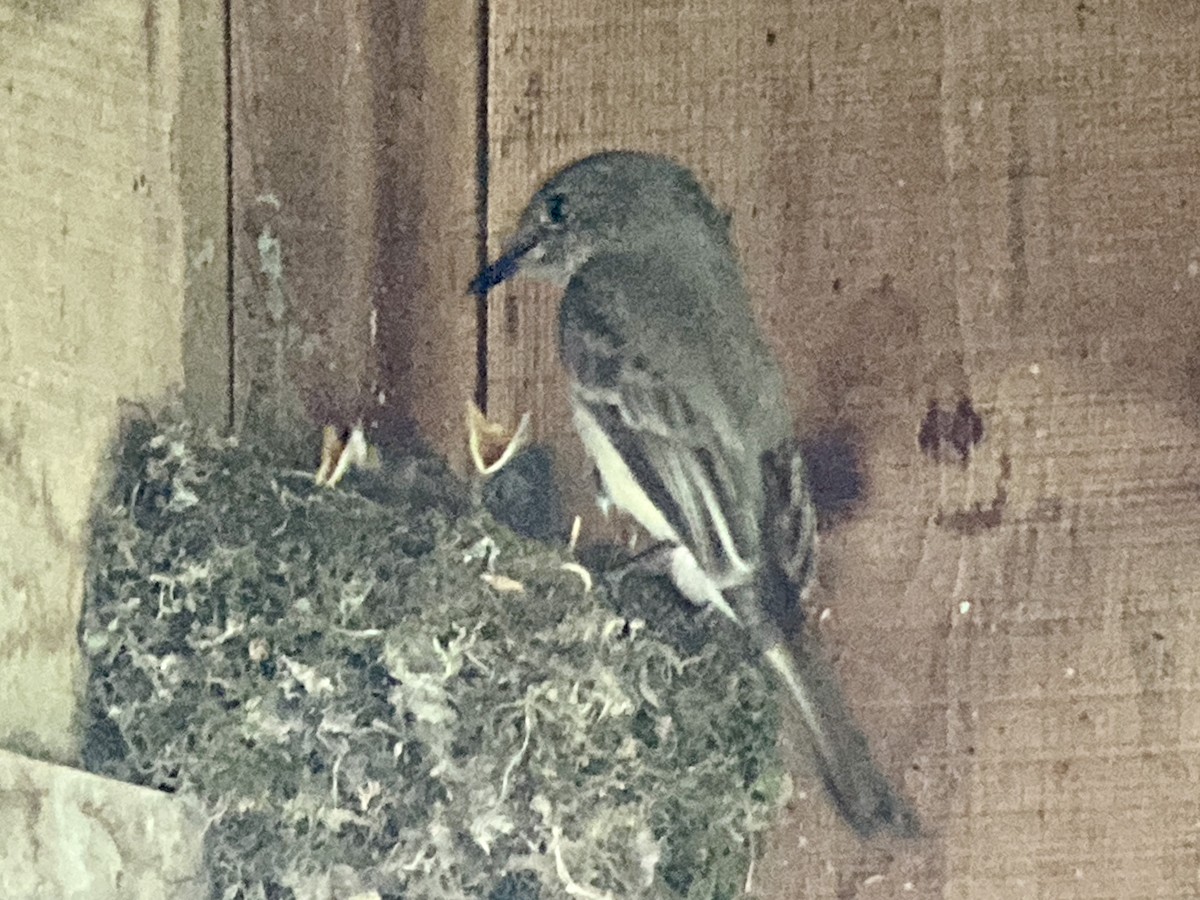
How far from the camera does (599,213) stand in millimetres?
1207

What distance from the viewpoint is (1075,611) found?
1115 mm

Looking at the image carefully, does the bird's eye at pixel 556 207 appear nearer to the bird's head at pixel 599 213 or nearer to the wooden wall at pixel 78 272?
the bird's head at pixel 599 213

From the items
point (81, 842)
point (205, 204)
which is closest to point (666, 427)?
point (205, 204)

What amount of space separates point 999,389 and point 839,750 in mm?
334

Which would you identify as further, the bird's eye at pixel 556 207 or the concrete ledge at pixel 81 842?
the bird's eye at pixel 556 207

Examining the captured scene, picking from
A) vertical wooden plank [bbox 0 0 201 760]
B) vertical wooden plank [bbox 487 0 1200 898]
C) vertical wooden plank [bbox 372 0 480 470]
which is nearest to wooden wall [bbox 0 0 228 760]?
vertical wooden plank [bbox 0 0 201 760]

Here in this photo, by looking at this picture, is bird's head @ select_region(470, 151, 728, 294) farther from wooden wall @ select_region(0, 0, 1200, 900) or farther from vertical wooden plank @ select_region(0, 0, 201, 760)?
vertical wooden plank @ select_region(0, 0, 201, 760)

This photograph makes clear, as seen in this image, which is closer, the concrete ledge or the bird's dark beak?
the concrete ledge

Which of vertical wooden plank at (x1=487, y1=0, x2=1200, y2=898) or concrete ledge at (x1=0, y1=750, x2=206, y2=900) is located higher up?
vertical wooden plank at (x1=487, y1=0, x2=1200, y2=898)

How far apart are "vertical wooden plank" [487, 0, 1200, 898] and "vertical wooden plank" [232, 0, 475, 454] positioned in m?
0.27

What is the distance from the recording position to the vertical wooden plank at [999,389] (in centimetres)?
112

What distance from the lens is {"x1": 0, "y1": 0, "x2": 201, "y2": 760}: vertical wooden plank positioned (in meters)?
1.05

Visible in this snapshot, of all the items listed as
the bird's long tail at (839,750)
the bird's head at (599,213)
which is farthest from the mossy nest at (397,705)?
the bird's head at (599,213)

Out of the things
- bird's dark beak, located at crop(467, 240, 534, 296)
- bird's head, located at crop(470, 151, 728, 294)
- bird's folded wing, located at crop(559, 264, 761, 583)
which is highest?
bird's head, located at crop(470, 151, 728, 294)
